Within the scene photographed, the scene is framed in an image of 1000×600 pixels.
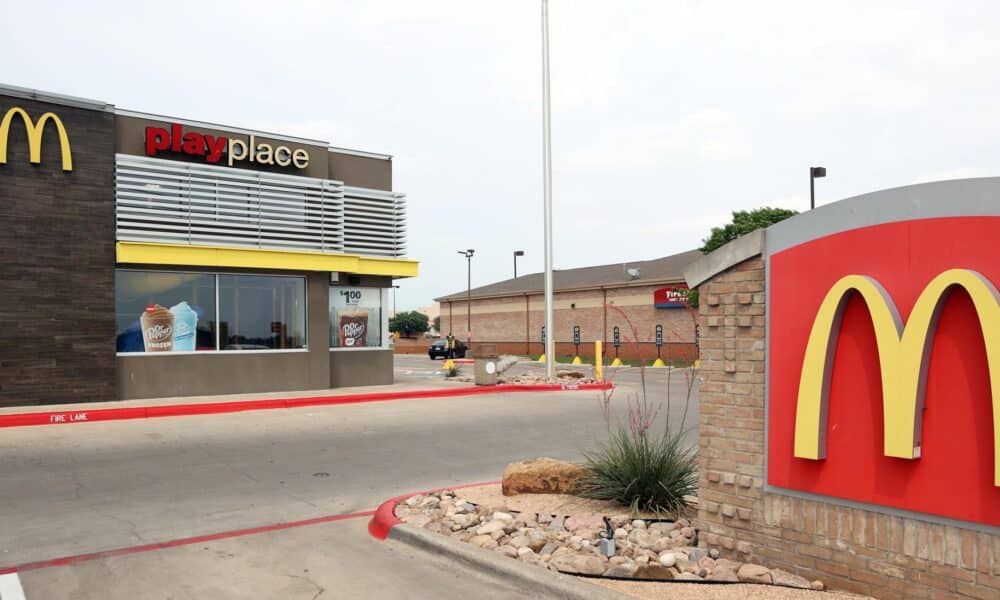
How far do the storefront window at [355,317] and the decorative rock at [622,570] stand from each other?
683 inches

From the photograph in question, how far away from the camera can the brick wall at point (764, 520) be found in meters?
4.61

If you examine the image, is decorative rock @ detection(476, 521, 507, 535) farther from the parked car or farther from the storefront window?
the parked car

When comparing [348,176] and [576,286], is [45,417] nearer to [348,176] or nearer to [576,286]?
[348,176]

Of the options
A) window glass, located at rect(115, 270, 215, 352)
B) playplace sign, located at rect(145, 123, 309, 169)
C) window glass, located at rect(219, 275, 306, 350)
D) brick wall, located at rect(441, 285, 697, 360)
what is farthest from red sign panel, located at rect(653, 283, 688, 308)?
window glass, located at rect(115, 270, 215, 352)

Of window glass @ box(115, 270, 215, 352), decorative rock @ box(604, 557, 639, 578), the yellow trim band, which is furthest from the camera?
window glass @ box(115, 270, 215, 352)

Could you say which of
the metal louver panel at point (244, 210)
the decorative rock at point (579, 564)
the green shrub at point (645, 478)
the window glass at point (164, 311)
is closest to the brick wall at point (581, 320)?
the metal louver panel at point (244, 210)

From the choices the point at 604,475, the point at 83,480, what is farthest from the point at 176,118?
the point at 604,475

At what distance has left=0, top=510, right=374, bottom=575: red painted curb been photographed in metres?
6.09

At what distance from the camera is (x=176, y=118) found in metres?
19.2

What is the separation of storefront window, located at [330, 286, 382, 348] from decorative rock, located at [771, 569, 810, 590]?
58.6ft

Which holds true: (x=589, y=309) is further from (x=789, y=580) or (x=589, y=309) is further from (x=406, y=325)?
(x=406, y=325)

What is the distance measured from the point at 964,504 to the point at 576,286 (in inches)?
1889

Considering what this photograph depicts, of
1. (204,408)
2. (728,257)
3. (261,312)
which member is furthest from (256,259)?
(728,257)

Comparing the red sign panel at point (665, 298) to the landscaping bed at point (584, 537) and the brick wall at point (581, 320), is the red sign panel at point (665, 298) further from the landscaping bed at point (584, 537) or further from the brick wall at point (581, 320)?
the landscaping bed at point (584, 537)
